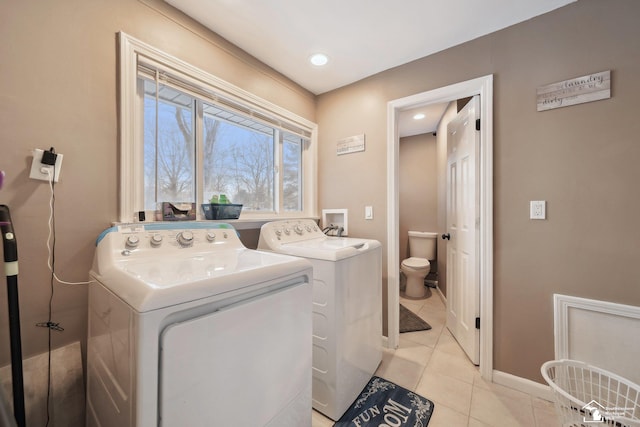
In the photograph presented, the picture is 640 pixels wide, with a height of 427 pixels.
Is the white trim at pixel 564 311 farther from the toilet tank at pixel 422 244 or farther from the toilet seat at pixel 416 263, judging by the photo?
the toilet tank at pixel 422 244

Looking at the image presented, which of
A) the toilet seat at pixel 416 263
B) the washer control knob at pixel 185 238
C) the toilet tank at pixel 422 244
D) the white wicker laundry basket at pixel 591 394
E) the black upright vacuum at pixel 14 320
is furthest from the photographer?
the toilet tank at pixel 422 244

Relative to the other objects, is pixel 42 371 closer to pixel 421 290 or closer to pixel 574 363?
pixel 574 363

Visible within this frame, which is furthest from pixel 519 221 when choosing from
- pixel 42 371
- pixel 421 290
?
pixel 42 371

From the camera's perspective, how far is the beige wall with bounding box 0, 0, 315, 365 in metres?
0.98

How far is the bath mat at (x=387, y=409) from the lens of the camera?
1.36m

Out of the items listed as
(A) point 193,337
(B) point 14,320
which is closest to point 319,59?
(A) point 193,337

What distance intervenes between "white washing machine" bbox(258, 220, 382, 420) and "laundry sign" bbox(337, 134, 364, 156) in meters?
1.03

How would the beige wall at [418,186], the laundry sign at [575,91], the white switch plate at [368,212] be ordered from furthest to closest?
the beige wall at [418,186]
the white switch plate at [368,212]
the laundry sign at [575,91]

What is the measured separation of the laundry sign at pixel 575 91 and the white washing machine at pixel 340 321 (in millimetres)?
1460

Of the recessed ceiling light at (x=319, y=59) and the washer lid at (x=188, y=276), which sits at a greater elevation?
the recessed ceiling light at (x=319, y=59)

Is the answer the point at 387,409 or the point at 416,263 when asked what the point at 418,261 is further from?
the point at 387,409

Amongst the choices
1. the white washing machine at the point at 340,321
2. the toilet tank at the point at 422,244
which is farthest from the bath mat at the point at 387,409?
the toilet tank at the point at 422,244

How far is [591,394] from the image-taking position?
1320 mm

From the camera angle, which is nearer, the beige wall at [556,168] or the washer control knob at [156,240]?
the washer control knob at [156,240]
